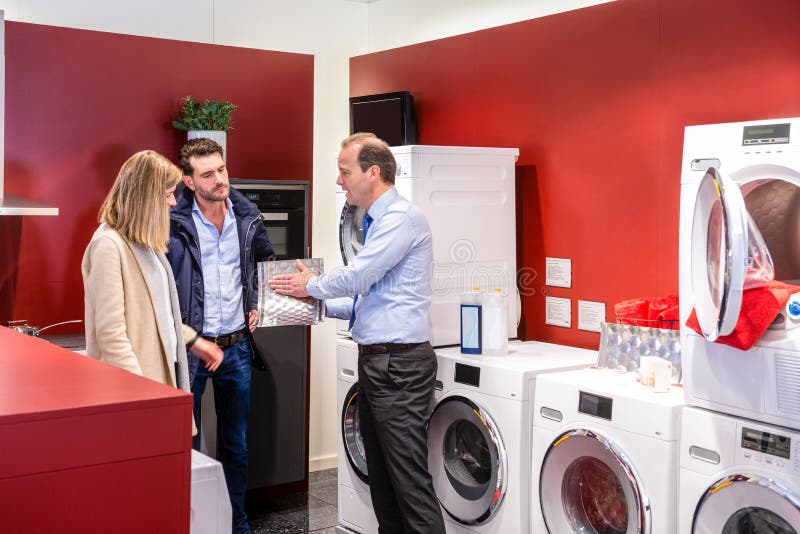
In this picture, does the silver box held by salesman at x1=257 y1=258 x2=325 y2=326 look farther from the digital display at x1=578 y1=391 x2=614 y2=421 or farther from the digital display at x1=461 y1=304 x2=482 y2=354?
the digital display at x1=578 y1=391 x2=614 y2=421

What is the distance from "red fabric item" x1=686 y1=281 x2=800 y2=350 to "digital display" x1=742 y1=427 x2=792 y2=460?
25cm

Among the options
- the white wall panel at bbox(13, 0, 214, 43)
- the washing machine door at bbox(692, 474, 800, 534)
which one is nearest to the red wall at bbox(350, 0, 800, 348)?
the washing machine door at bbox(692, 474, 800, 534)

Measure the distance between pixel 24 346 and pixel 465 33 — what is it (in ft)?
11.3

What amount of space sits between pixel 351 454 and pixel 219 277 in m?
1.06

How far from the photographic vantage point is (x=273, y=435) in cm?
486

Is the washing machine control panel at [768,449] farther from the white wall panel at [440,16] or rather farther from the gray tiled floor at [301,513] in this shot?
the gray tiled floor at [301,513]

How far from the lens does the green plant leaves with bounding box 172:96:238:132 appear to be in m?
4.78

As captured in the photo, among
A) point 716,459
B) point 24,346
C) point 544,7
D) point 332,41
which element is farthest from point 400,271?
point 332,41

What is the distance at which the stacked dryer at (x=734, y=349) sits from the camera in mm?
2391

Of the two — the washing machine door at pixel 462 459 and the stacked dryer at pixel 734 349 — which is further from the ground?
Result: the stacked dryer at pixel 734 349

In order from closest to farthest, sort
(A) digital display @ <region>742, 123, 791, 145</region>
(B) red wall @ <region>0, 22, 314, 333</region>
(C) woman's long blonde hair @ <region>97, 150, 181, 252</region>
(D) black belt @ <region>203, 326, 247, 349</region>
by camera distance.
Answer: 1. (A) digital display @ <region>742, 123, 791, 145</region>
2. (C) woman's long blonde hair @ <region>97, 150, 181, 252</region>
3. (D) black belt @ <region>203, 326, 247, 349</region>
4. (B) red wall @ <region>0, 22, 314, 333</region>

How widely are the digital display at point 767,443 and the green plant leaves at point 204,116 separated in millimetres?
3306

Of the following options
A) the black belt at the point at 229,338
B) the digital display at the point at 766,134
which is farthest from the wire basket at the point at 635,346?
the black belt at the point at 229,338

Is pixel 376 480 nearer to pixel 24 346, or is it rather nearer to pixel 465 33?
pixel 24 346
